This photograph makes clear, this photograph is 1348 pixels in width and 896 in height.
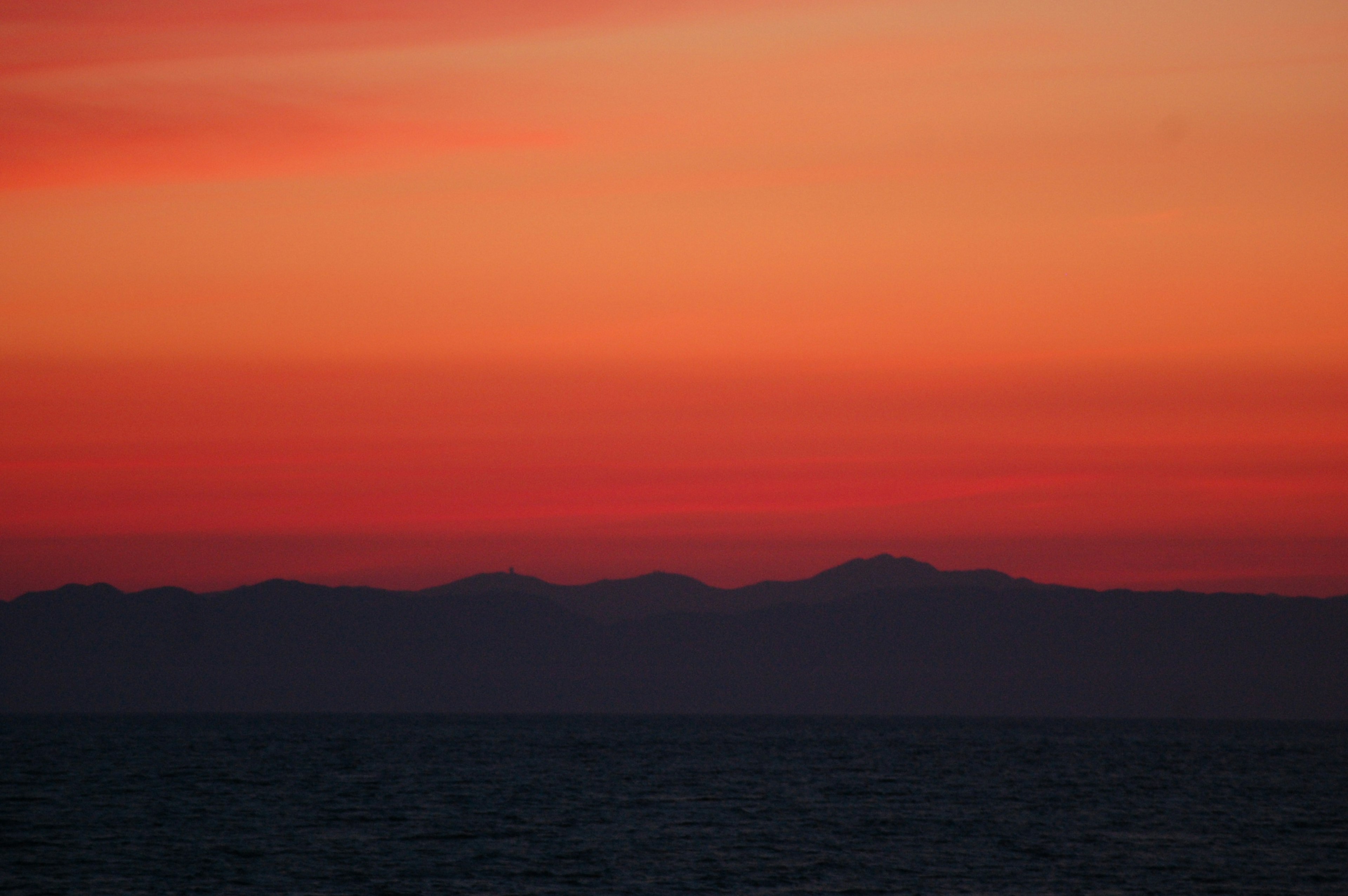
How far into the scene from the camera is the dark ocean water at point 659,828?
62375mm

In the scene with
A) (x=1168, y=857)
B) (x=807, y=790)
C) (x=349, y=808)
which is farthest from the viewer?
(x=807, y=790)

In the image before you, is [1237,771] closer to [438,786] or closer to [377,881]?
[438,786]

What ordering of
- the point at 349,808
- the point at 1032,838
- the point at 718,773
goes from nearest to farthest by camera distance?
the point at 1032,838
the point at 349,808
the point at 718,773

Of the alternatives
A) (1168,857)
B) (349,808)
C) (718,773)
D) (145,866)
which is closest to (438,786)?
(349,808)

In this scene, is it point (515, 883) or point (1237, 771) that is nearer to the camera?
point (515, 883)

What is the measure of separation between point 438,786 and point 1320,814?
55.8 meters

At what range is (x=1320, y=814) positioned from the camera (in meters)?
92.7

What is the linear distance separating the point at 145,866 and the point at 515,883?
15606 millimetres

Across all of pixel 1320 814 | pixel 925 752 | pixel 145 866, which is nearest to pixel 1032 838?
pixel 1320 814

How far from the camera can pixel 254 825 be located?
81000 millimetres

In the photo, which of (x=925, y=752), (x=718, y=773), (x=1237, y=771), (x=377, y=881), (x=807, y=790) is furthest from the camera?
(x=925, y=752)

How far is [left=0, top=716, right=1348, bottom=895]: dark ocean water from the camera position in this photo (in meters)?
62.4

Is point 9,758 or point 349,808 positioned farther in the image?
point 9,758

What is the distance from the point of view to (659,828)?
80.6 metres
